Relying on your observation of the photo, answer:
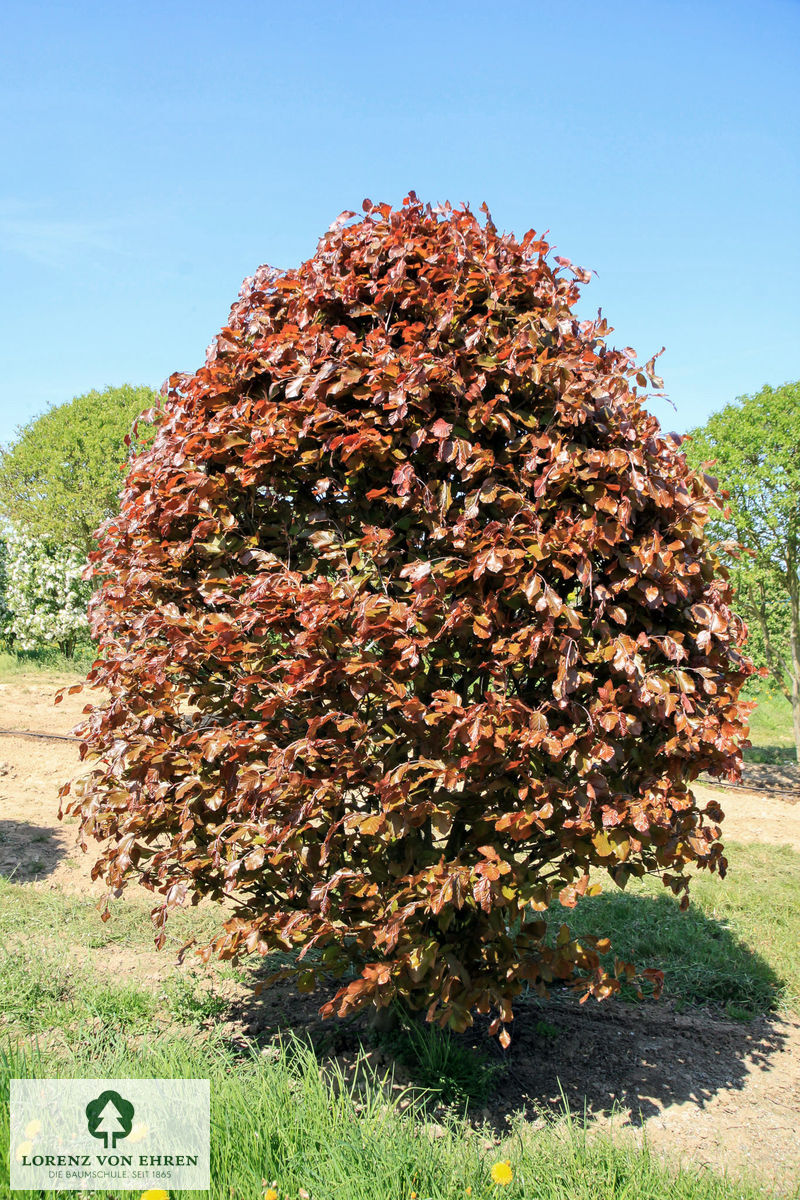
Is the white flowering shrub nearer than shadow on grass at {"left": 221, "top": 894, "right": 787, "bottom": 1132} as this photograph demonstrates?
No

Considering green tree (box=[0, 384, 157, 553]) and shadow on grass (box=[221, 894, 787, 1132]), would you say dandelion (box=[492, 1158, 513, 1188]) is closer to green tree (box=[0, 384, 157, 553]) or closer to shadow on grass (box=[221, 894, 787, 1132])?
shadow on grass (box=[221, 894, 787, 1132])

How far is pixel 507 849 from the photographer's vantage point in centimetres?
313

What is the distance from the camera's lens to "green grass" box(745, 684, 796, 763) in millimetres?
13586

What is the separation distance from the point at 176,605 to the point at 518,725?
4.62ft

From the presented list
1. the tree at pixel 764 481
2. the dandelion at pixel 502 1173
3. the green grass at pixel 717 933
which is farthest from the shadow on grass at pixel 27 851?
the tree at pixel 764 481

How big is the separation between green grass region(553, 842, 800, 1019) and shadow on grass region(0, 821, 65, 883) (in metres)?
3.52

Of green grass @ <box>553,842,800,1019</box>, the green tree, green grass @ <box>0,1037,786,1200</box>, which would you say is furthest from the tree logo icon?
the green tree

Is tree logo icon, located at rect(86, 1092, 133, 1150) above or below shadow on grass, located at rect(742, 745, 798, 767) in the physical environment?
above

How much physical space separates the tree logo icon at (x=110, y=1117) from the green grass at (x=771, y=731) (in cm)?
947

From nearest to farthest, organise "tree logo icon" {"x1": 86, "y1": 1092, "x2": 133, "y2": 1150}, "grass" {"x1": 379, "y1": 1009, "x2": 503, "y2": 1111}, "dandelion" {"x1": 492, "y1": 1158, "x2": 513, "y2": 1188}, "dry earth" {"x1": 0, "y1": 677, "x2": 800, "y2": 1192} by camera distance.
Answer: "dandelion" {"x1": 492, "y1": 1158, "x2": 513, "y2": 1188} → "tree logo icon" {"x1": 86, "y1": 1092, "x2": 133, "y2": 1150} → "dry earth" {"x1": 0, "y1": 677, "x2": 800, "y2": 1192} → "grass" {"x1": 379, "y1": 1009, "x2": 503, "y2": 1111}

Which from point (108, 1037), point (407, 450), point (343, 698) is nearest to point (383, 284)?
point (407, 450)

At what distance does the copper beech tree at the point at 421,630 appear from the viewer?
9.25 feet

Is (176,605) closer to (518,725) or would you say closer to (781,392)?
(518,725)

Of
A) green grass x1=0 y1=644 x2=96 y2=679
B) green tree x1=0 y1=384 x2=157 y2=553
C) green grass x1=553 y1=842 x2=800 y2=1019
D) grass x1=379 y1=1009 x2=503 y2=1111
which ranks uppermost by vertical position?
green tree x1=0 y1=384 x2=157 y2=553
